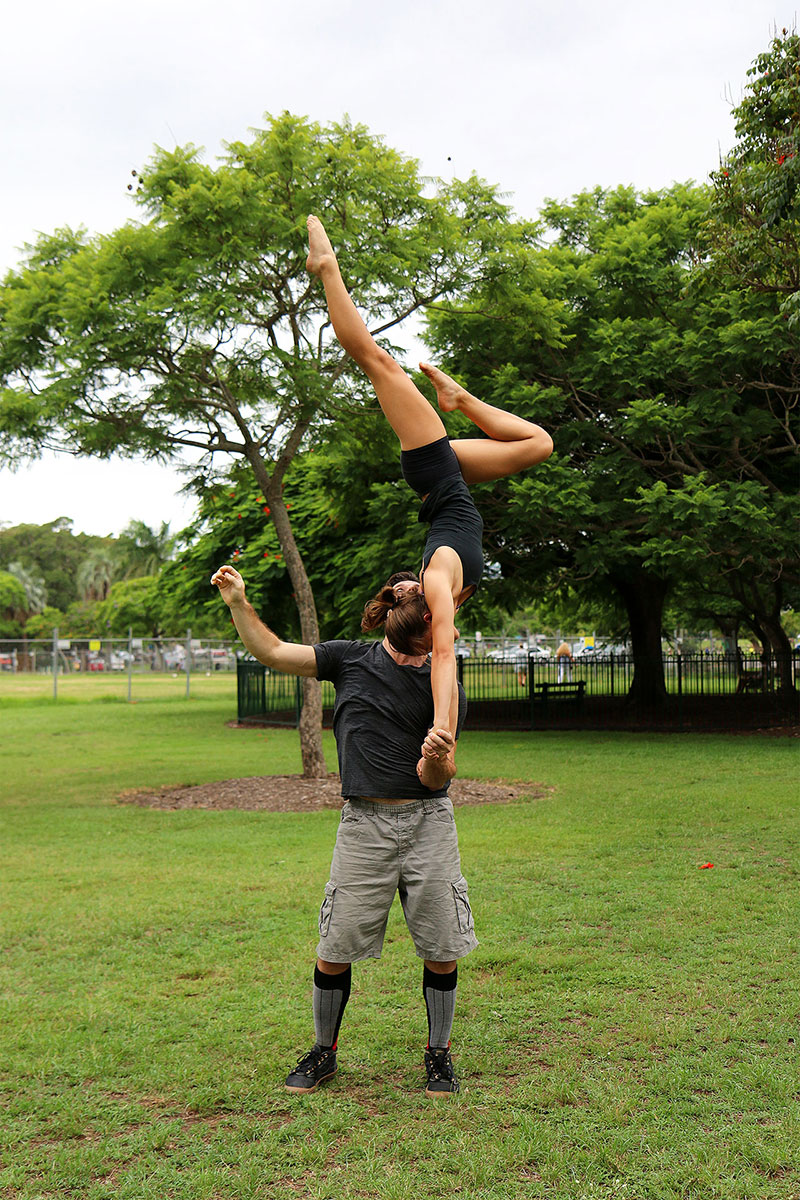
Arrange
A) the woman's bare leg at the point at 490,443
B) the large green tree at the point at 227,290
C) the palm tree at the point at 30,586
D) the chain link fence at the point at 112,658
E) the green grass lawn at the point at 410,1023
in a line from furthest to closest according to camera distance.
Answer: the palm tree at the point at 30,586 → the chain link fence at the point at 112,658 → the large green tree at the point at 227,290 → the woman's bare leg at the point at 490,443 → the green grass lawn at the point at 410,1023

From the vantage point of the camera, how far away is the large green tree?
10.8m

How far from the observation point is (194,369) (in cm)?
1195

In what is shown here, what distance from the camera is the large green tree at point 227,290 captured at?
10.8m

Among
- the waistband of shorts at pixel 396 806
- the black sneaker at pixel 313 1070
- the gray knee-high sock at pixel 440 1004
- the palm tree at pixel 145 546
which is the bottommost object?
the black sneaker at pixel 313 1070

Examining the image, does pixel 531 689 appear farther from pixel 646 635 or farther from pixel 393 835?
pixel 393 835

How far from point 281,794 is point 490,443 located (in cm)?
931

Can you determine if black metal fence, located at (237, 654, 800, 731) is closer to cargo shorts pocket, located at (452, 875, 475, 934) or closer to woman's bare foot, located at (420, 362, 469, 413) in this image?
cargo shorts pocket, located at (452, 875, 475, 934)

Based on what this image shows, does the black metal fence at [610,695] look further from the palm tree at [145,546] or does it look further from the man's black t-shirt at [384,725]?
the palm tree at [145,546]

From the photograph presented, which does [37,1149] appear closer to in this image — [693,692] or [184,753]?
[184,753]

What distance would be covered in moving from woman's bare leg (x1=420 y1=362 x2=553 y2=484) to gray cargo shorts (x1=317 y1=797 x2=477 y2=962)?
1288 mm

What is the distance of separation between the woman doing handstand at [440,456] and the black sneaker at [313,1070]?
1539 millimetres

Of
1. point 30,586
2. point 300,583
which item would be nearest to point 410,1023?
point 300,583

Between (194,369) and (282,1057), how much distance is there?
360 inches

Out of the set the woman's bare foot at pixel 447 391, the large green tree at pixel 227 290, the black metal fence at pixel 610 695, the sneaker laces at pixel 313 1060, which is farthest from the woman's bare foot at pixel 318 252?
the black metal fence at pixel 610 695
